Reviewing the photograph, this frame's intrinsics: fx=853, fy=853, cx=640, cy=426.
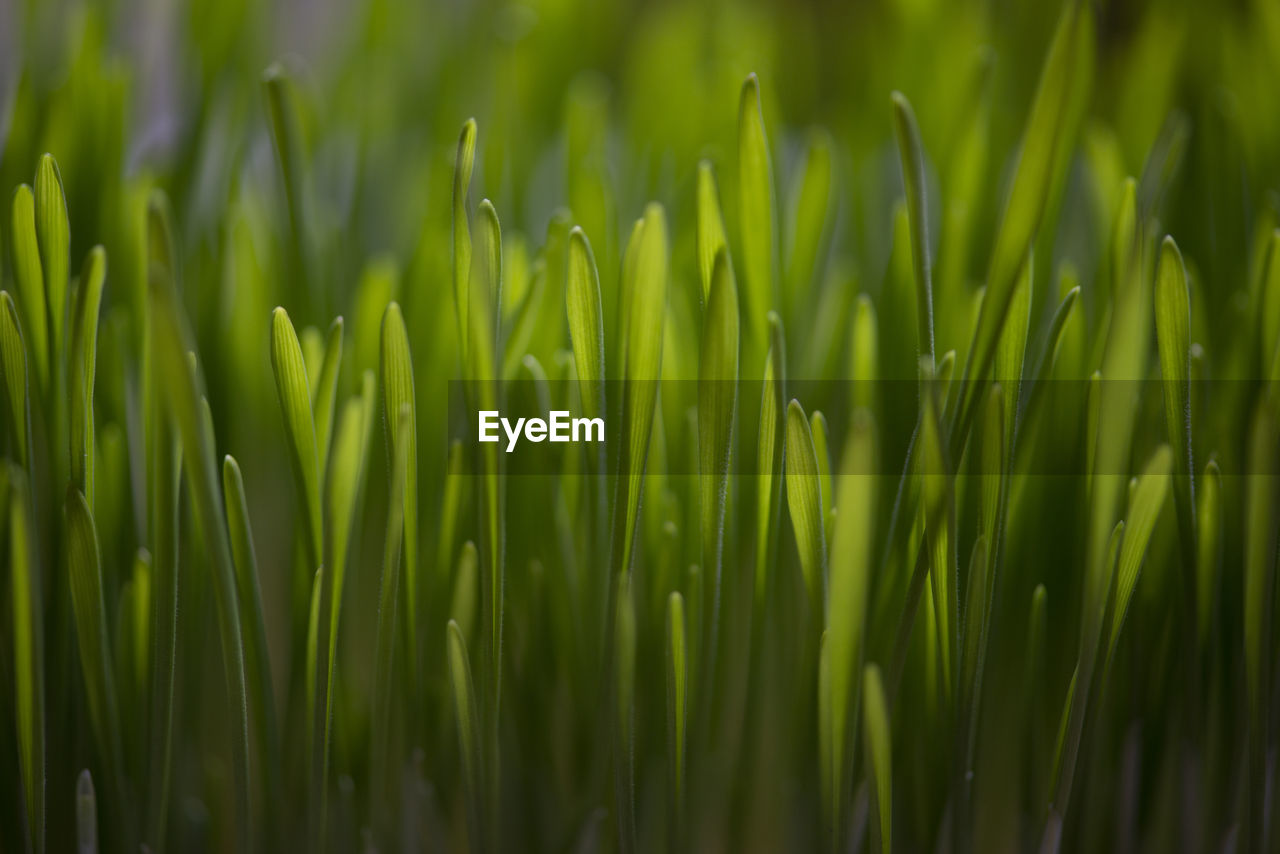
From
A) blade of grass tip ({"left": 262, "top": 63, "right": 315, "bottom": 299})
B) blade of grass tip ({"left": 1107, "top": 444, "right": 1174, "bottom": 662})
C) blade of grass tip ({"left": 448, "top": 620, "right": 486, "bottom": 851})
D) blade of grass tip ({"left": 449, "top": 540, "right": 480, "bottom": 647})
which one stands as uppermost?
blade of grass tip ({"left": 262, "top": 63, "right": 315, "bottom": 299})

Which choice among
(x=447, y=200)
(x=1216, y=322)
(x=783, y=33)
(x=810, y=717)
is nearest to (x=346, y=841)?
(x=810, y=717)

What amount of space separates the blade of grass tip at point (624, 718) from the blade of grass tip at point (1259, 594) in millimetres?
183

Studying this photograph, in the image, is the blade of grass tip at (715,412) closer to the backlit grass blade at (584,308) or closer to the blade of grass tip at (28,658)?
the backlit grass blade at (584,308)

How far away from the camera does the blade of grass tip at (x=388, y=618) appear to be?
0.79 ft

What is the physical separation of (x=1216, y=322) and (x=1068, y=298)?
163mm

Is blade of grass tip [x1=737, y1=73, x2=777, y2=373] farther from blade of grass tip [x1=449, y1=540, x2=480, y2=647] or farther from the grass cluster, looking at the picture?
blade of grass tip [x1=449, y1=540, x2=480, y2=647]

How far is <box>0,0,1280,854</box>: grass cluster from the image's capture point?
246 mm

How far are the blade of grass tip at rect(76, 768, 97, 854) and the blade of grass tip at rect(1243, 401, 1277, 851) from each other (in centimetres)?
36

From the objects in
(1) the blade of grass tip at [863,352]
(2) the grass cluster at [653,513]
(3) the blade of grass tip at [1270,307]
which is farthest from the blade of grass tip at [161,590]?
(3) the blade of grass tip at [1270,307]

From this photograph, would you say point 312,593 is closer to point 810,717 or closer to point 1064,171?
point 810,717

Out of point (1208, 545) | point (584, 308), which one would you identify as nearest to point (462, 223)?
point (584, 308)

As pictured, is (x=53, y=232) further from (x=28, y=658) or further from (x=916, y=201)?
(x=916, y=201)

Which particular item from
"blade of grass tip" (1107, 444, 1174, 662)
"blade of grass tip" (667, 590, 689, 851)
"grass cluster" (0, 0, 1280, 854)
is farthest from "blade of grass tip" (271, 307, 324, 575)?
"blade of grass tip" (1107, 444, 1174, 662)

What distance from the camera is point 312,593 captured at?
0.27 m
